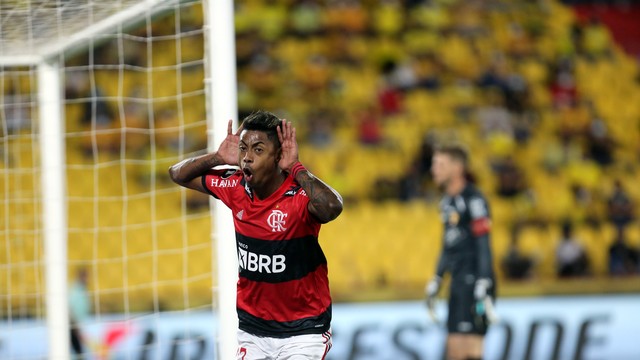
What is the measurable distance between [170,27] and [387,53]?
3.33m

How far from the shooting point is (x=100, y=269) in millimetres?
12477

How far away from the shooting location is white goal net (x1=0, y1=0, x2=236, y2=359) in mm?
7152

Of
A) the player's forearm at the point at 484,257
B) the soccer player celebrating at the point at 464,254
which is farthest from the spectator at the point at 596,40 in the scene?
the player's forearm at the point at 484,257

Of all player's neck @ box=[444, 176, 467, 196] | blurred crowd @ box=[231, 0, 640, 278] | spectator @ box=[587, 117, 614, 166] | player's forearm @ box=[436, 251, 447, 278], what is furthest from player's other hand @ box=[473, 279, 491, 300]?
spectator @ box=[587, 117, 614, 166]

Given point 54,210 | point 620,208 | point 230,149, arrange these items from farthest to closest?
point 620,208 < point 54,210 < point 230,149

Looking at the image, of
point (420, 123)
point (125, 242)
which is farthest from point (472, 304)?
point (420, 123)

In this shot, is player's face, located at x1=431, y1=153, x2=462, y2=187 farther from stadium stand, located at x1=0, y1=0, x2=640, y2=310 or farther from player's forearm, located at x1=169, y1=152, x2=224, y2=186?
stadium stand, located at x1=0, y1=0, x2=640, y2=310

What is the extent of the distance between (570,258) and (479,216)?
6.18 metres

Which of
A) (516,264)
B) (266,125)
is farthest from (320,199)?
(516,264)

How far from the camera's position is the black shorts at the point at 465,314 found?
7727 millimetres

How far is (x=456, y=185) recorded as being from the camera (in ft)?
25.5

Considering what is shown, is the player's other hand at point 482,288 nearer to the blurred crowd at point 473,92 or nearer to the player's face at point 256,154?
the player's face at point 256,154

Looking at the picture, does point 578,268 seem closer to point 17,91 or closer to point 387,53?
point 387,53

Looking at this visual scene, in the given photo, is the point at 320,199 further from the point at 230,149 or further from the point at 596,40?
the point at 596,40
